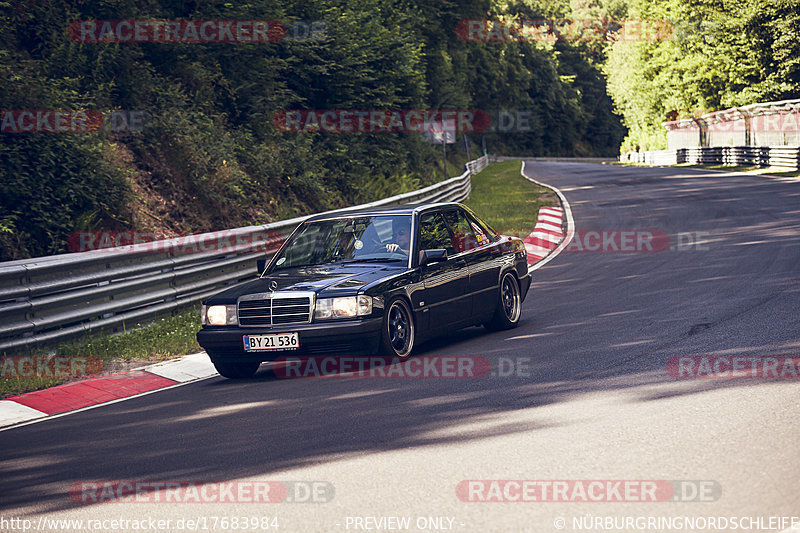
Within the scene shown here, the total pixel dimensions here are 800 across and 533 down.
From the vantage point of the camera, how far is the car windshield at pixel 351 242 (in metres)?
9.29

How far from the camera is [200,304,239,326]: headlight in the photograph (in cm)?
855

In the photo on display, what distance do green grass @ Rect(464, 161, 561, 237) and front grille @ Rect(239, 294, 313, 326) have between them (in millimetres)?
12466

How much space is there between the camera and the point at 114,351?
10039mm

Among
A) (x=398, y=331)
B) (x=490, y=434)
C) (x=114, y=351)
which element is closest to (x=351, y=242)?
(x=398, y=331)

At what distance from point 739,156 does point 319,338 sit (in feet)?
132

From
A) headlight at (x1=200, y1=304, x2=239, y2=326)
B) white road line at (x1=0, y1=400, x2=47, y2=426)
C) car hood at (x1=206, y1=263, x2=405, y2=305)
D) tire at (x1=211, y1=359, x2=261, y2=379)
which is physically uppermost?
car hood at (x1=206, y1=263, x2=405, y2=305)

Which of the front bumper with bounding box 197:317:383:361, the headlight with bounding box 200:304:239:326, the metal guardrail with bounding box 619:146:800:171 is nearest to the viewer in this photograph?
the front bumper with bounding box 197:317:383:361

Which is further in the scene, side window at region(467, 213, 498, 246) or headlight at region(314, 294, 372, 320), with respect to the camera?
side window at region(467, 213, 498, 246)

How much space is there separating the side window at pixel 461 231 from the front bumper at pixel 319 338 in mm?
2006

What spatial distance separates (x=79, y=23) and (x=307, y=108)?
9.51 m

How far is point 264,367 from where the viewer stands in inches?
377

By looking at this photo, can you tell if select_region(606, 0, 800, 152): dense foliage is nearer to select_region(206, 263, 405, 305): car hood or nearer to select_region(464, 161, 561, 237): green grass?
select_region(464, 161, 561, 237): green grass

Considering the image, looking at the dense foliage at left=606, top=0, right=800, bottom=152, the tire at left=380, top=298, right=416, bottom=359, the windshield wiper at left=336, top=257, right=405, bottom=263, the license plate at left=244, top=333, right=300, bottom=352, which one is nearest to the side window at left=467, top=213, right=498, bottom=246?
the windshield wiper at left=336, top=257, right=405, bottom=263

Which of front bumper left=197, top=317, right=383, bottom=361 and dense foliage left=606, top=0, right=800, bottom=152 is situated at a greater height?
dense foliage left=606, top=0, right=800, bottom=152
